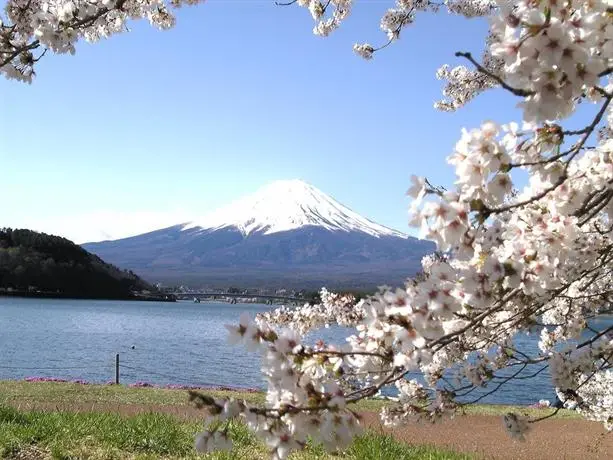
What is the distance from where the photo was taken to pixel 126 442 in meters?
5.14

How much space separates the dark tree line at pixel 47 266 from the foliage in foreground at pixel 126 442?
8783 centimetres

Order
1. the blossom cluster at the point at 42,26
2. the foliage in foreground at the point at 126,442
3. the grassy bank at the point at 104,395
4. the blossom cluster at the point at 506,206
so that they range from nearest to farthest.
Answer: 1. the blossom cluster at the point at 506,206
2. the blossom cluster at the point at 42,26
3. the foliage in foreground at the point at 126,442
4. the grassy bank at the point at 104,395

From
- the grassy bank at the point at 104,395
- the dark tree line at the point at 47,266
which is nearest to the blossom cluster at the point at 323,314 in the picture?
the grassy bank at the point at 104,395

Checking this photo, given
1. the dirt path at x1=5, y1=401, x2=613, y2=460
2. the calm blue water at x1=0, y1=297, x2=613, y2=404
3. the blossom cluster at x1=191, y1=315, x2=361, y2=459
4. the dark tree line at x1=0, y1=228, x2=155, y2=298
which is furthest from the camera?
the dark tree line at x1=0, y1=228, x2=155, y2=298

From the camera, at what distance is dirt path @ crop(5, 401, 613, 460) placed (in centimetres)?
685

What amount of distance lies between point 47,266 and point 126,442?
90.6 m

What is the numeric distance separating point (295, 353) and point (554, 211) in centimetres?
94

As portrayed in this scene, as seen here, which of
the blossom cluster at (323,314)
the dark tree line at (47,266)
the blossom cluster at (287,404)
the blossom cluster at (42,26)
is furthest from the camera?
the dark tree line at (47,266)

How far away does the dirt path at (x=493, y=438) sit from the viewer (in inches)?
270

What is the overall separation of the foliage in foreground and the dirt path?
97 centimetres

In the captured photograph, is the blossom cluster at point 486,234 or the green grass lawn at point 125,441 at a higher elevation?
the blossom cluster at point 486,234

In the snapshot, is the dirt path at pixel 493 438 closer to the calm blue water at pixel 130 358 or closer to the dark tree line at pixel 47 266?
the calm blue water at pixel 130 358

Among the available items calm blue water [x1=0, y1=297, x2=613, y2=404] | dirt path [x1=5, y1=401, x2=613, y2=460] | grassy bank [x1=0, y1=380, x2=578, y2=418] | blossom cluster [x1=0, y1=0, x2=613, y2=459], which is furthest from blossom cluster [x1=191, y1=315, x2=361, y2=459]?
calm blue water [x1=0, y1=297, x2=613, y2=404]

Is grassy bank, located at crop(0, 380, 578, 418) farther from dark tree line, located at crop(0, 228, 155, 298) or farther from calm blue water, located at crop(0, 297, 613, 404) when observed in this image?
dark tree line, located at crop(0, 228, 155, 298)
